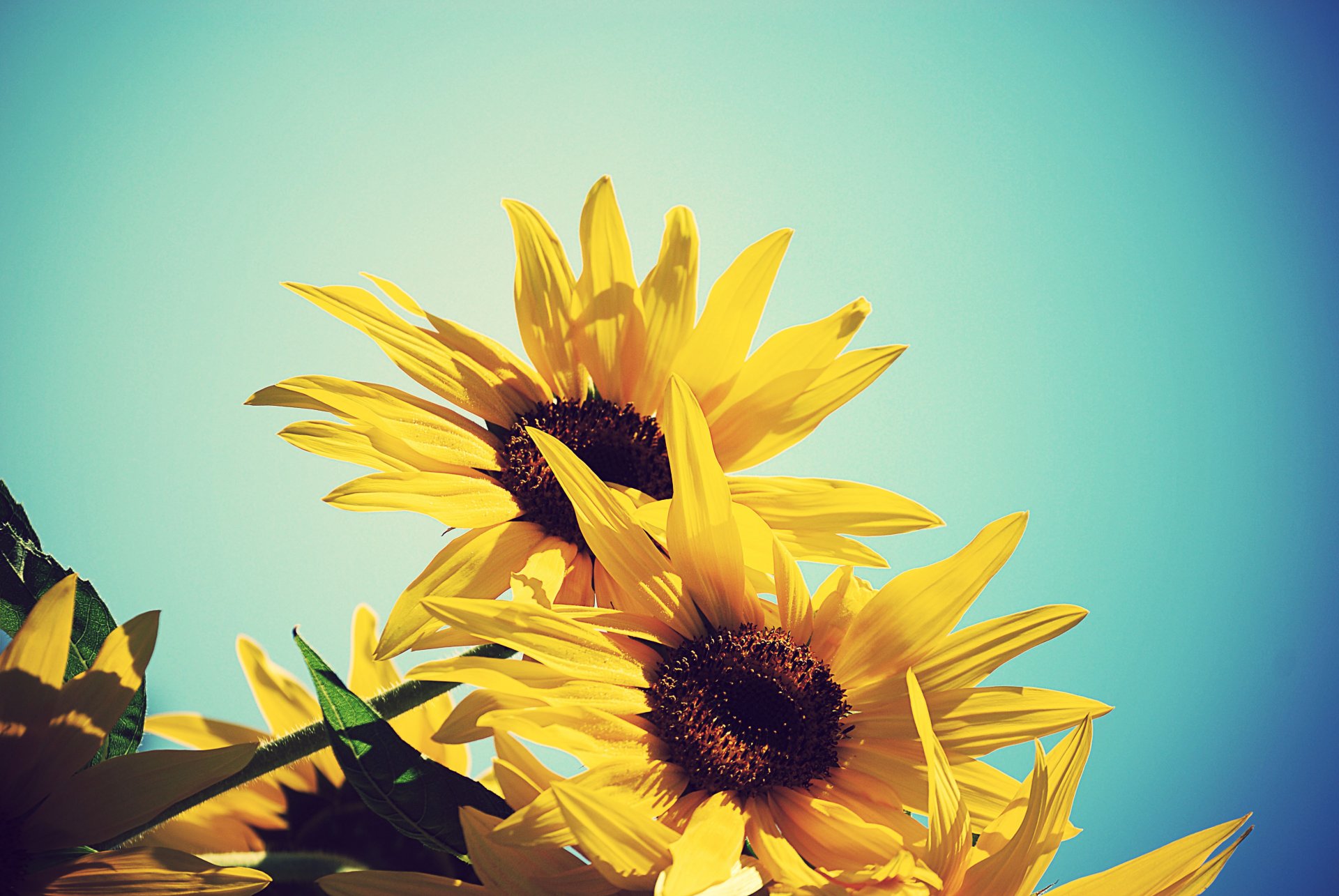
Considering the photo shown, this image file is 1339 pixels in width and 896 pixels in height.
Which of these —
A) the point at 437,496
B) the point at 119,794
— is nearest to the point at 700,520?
the point at 437,496

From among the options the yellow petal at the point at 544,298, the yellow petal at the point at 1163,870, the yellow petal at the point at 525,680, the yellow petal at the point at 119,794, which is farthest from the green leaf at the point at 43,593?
the yellow petal at the point at 1163,870

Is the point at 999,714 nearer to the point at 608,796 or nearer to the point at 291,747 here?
the point at 608,796

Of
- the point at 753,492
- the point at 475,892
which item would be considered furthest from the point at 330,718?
the point at 753,492

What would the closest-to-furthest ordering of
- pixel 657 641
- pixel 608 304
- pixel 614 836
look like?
pixel 614 836 → pixel 657 641 → pixel 608 304

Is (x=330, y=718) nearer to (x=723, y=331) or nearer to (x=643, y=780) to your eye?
(x=643, y=780)

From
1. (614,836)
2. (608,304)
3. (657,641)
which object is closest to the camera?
(614,836)

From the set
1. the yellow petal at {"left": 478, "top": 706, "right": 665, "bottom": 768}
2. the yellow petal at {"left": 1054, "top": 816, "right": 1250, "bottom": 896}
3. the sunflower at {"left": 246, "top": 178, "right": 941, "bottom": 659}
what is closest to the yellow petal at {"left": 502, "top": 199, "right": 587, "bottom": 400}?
the sunflower at {"left": 246, "top": 178, "right": 941, "bottom": 659}
